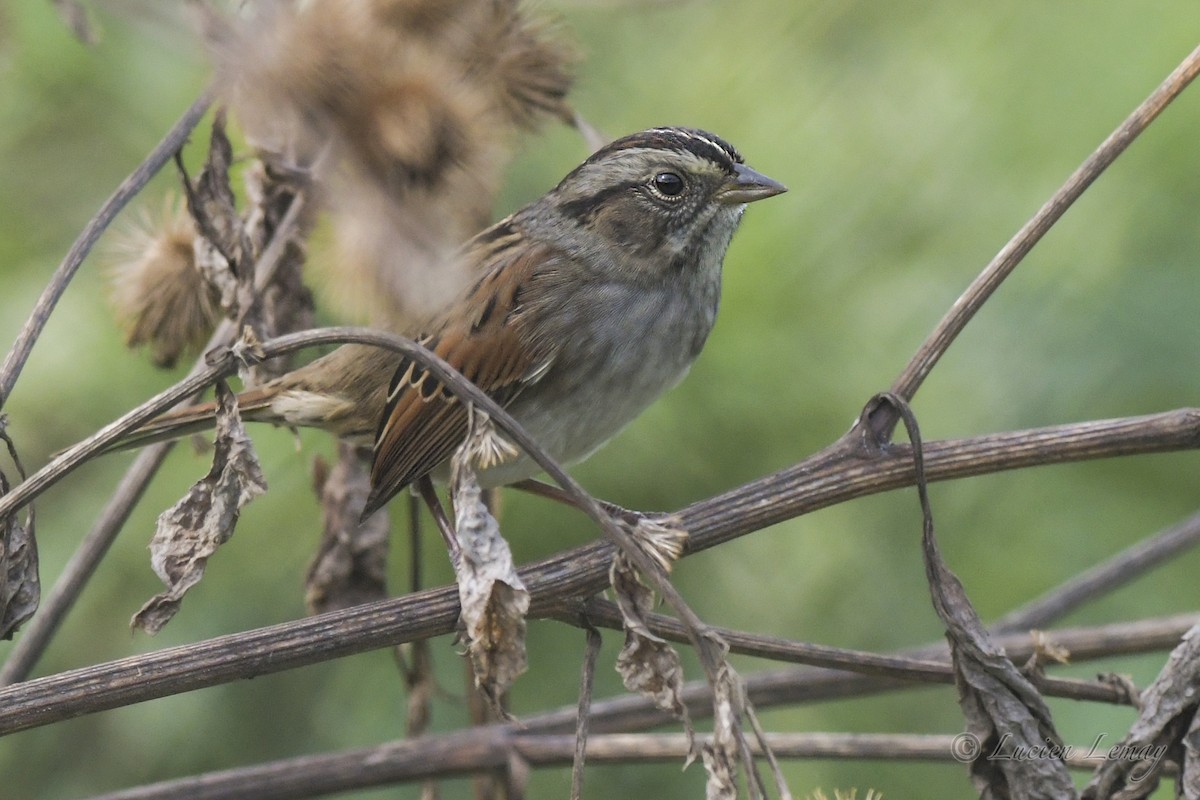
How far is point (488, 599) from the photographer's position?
72.9 inches

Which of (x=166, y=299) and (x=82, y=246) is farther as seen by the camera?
(x=166, y=299)

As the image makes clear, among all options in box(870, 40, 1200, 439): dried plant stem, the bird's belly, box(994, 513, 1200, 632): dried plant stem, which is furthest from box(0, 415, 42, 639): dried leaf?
box(994, 513, 1200, 632): dried plant stem

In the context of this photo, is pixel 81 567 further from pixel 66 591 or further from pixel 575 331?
pixel 575 331

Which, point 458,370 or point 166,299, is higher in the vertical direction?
point 166,299

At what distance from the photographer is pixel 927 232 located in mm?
3449

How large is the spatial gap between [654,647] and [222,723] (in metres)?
1.44

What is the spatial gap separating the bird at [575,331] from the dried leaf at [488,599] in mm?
933

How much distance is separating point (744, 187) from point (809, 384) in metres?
0.48

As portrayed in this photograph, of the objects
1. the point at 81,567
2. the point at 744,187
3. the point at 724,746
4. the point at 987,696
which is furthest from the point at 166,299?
the point at 987,696

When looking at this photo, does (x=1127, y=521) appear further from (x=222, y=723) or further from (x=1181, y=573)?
(x=222, y=723)

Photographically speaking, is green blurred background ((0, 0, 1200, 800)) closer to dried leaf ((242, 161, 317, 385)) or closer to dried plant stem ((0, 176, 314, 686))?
dried leaf ((242, 161, 317, 385))

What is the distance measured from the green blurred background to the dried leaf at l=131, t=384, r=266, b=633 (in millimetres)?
943

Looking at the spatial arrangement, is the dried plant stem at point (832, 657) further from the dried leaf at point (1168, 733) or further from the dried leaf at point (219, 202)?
the dried leaf at point (219, 202)

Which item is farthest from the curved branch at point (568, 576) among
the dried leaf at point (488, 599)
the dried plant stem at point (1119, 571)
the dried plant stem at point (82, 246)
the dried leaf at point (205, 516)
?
the dried plant stem at point (1119, 571)
